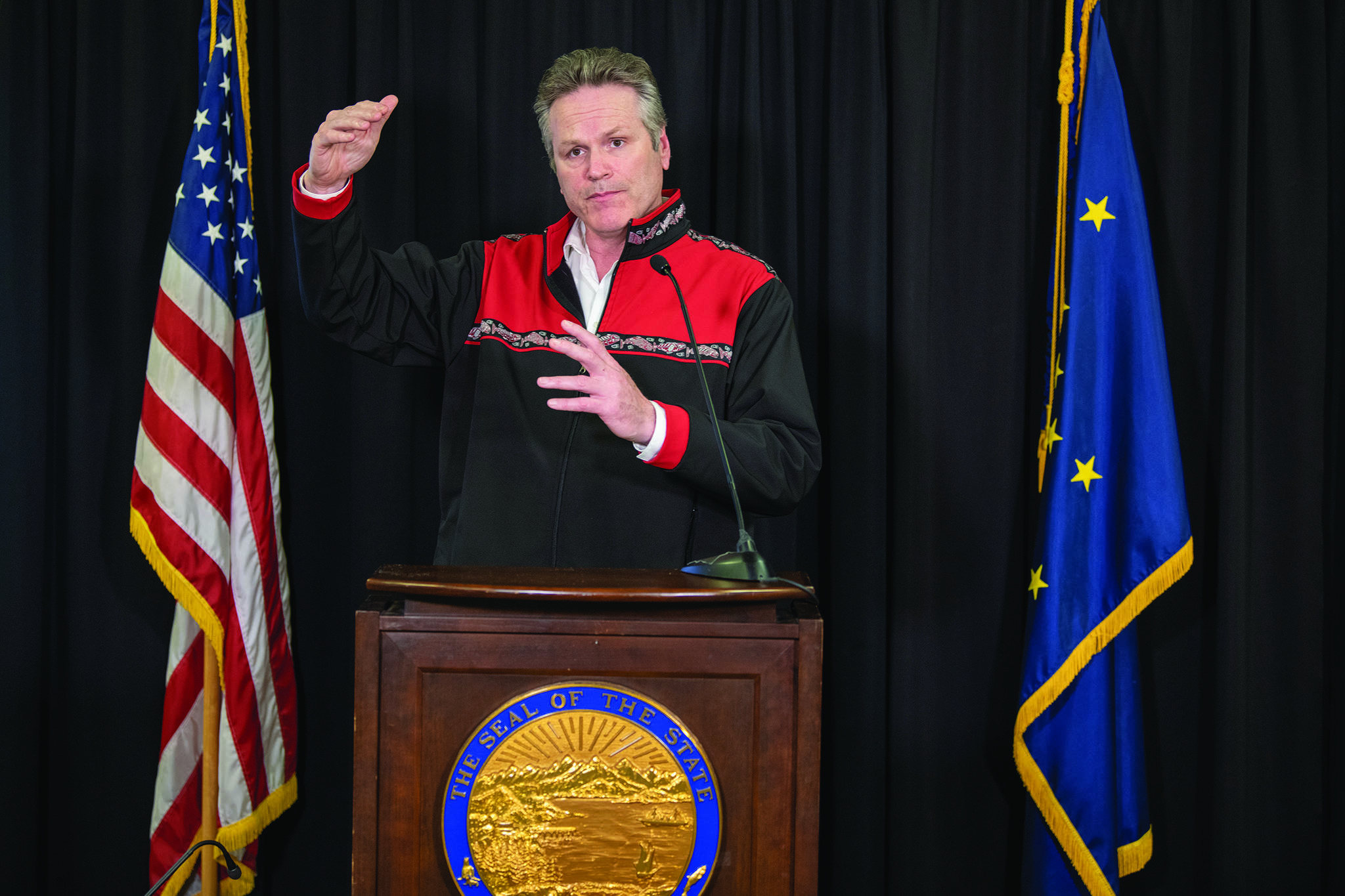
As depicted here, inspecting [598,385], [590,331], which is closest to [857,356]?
[590,331]

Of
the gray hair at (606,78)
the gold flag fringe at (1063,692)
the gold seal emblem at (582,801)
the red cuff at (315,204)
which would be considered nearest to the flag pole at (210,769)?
the red cuff at (315,204)

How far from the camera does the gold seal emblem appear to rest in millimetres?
1127

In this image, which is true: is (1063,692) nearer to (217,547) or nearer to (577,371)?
(577,371)

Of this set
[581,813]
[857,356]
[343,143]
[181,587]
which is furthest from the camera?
[857,356]

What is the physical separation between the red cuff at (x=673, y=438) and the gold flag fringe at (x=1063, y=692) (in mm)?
1095

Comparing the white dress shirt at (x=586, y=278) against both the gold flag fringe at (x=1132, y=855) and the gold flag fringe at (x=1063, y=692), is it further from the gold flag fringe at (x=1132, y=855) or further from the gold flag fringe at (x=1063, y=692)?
the gold flag fringe at (x=1132, y=855)

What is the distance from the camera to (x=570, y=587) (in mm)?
1135

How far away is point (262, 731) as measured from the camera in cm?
212

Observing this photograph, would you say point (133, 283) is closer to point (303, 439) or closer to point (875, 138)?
point (303, 439)

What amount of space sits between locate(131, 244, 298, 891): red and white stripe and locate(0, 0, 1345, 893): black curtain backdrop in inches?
9.9

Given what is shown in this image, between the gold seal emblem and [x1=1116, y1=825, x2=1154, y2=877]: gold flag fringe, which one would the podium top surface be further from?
[x1=1116, y1=825, x2=1154, y2=877]: gold flag fringe

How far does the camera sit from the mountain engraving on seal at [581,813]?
1126mm

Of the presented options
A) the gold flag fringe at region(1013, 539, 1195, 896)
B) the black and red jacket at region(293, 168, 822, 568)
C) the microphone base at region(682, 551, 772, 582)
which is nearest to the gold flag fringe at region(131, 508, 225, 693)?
the black and red jacket at region(293, 168, 822, 568)

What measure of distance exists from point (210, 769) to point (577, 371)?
→ 1071 millimetres
